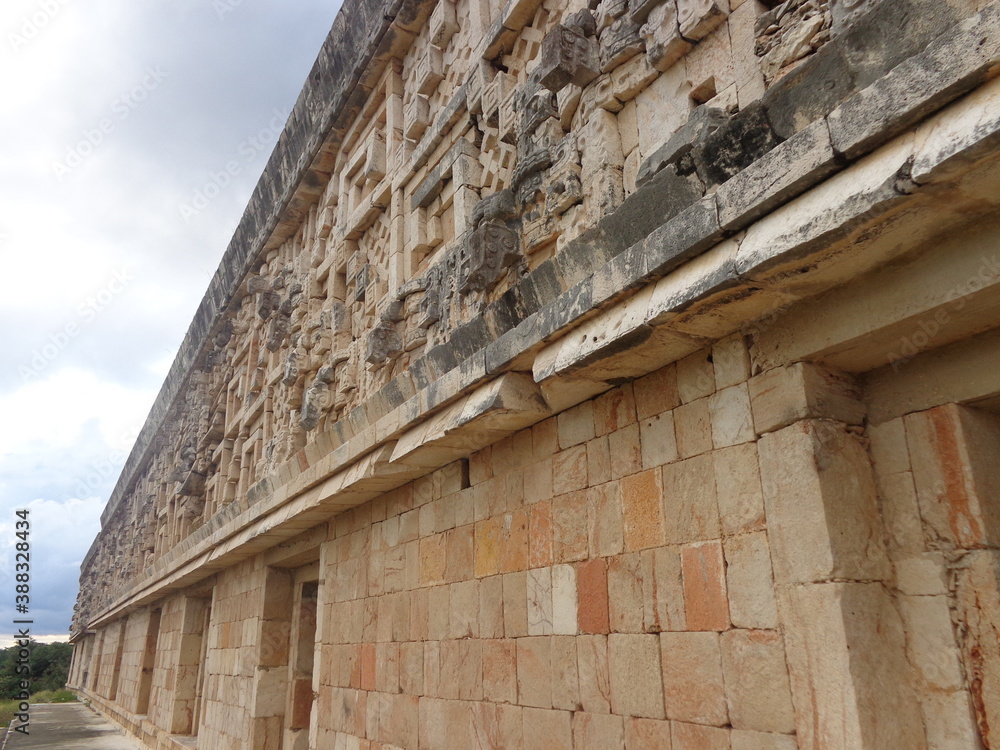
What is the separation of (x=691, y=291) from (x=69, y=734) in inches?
690

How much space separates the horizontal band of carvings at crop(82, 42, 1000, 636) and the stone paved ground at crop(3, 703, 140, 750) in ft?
38.9

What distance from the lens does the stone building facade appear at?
2.06 m

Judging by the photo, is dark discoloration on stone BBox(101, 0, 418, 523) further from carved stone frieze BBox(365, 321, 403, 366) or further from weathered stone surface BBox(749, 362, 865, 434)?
weathered stone surface BBox(749, 362, 865, 434)

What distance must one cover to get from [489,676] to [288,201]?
21.0ft

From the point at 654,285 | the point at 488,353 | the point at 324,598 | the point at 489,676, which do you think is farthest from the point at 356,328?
the point at 654,285

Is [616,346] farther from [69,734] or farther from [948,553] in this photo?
[69,734]

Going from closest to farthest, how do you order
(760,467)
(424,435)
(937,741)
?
(937,741) → (760,467) → (424,435)

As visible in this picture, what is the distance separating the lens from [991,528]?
2191 mm

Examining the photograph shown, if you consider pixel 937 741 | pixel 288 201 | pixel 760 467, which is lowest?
pixel 937 741

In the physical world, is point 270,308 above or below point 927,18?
above

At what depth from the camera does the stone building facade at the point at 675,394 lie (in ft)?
6.75

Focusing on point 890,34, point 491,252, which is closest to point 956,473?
point 890,34

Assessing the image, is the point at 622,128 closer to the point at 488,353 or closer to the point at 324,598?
the point at 488,353

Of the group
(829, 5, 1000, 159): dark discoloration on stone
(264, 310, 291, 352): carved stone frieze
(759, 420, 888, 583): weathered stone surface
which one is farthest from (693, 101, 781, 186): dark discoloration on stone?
(264, 310, 291, 352): carved stone frieze
